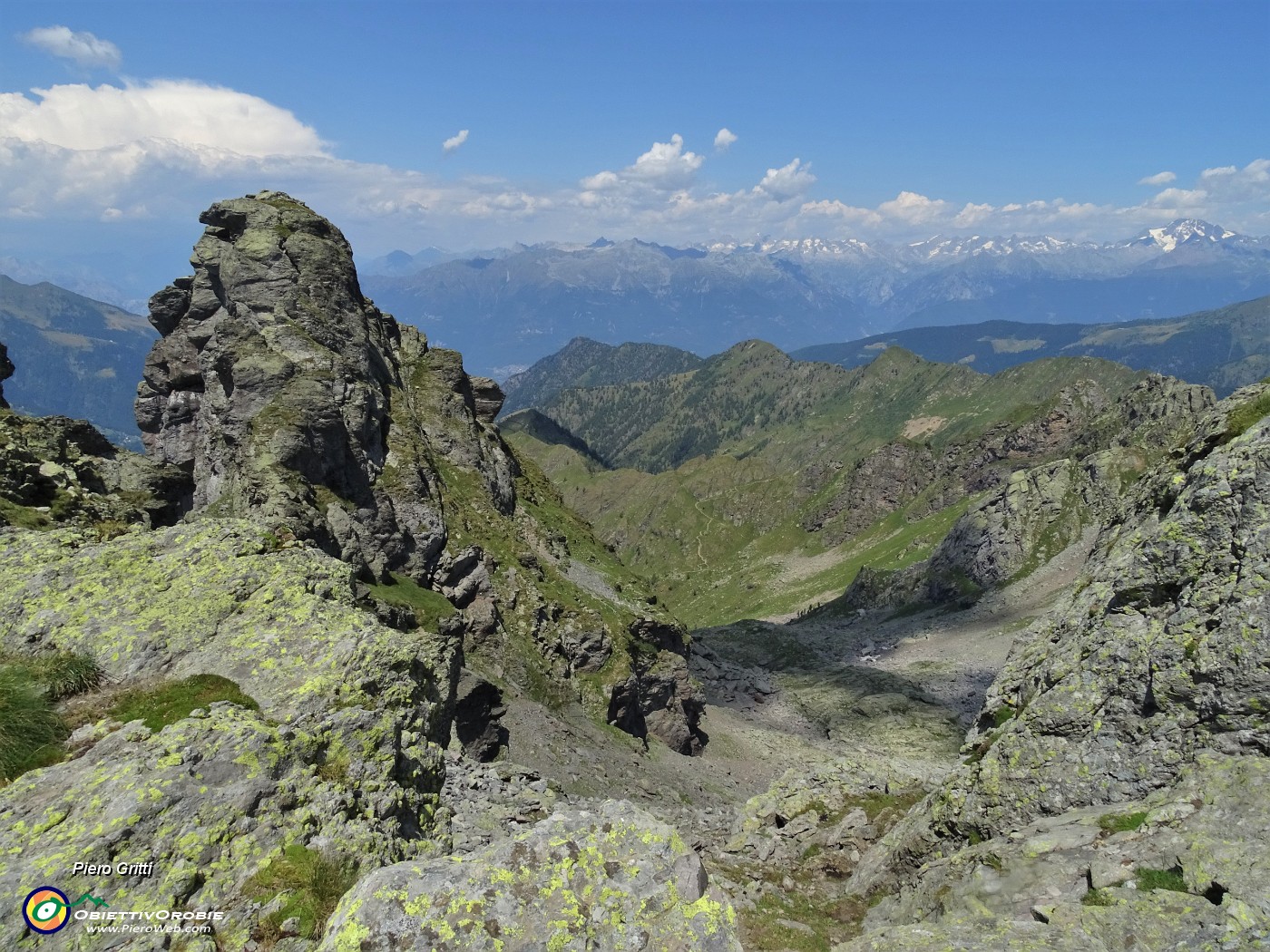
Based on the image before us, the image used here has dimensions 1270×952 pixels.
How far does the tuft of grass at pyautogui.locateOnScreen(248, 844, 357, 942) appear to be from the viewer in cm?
1174

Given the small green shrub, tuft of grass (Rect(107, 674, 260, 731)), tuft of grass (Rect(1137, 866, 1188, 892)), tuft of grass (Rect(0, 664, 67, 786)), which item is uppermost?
the small green shrub

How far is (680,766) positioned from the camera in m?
73.0

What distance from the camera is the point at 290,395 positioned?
66.9 m

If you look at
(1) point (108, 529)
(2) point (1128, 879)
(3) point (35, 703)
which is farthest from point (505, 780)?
(2) point (1128, 879)

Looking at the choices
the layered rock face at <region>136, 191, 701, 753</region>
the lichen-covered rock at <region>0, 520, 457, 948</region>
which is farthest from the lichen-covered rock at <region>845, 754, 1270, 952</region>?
the layered rock face at <region>136, 191, 701, 753</region>

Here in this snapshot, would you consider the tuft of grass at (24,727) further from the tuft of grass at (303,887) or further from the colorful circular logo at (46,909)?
the tuft of grass at (303,887)

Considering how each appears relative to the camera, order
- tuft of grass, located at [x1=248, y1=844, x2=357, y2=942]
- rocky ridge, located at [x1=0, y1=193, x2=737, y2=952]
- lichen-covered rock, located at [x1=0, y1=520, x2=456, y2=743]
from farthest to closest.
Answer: lichen-covered rock, located at [x1=0, y1=520, x2=456, y2=743]
tuft of grass, located at [x1=248, y1=844, x2=357, y2=942]
rocky ridge, located at [x1=0, y1=193, x2=737, y2=952]

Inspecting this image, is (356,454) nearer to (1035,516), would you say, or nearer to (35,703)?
(35,703)

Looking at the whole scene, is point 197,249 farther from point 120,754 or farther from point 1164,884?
point 1164,884

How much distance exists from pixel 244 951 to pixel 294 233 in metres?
92.3

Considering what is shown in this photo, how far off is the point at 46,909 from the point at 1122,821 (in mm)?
22025

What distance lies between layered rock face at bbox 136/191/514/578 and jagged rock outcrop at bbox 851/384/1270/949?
4481 cm

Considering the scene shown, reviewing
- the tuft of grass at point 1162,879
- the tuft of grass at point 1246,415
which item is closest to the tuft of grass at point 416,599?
the tuft of grass at point 1162,879

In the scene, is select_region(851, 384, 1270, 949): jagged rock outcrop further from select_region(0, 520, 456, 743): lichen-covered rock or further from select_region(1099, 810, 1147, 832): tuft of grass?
select_region(0, 520, 456, 743): lichen-covered rock
